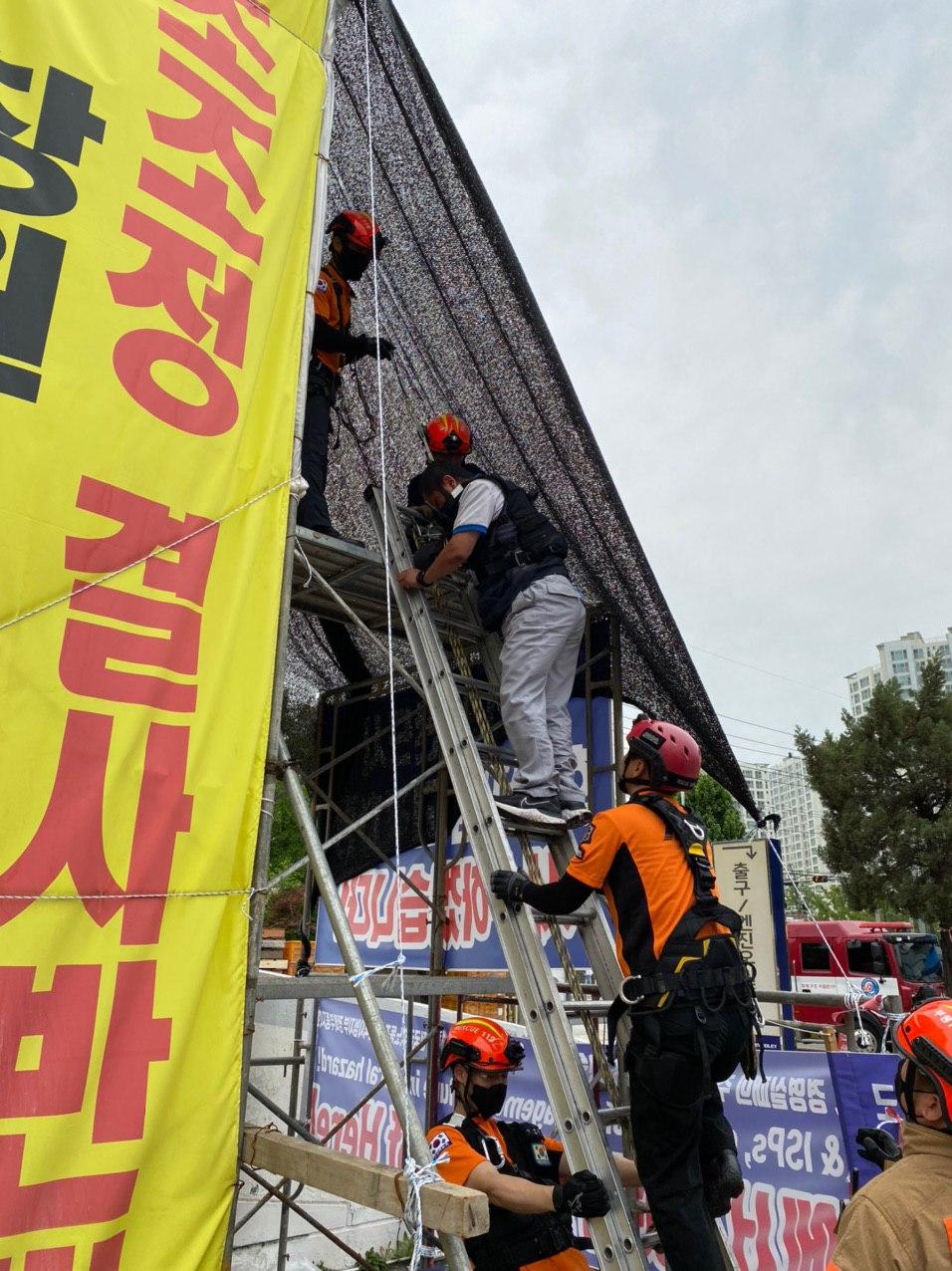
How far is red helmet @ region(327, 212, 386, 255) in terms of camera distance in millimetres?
4820

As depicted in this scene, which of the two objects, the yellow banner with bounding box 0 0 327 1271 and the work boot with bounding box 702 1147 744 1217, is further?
the work boot with bounding box 702 1147 744 1217

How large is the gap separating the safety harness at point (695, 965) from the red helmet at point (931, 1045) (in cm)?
91

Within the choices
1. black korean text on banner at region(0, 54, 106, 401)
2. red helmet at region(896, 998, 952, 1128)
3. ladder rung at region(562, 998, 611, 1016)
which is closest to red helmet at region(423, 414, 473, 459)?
black korean text on banner at region(0, 54, 106, 401)

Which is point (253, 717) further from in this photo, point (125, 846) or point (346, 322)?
point (346, 322)

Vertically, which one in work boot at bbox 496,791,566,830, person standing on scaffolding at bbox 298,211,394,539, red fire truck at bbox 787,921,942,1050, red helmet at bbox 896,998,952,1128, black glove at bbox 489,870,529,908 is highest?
person standing on scaffolding at bbox 298,211,394,539

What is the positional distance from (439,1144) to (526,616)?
2.31 meters

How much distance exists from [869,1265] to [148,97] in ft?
11.9

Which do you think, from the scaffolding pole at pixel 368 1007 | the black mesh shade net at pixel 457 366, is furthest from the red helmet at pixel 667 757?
the black mesh shade net at pixel 457 366

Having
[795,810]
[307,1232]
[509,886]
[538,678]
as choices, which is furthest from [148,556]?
[795,810]

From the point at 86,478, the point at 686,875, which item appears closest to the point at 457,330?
the point at 86,478

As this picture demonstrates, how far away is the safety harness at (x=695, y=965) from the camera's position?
2.73 m

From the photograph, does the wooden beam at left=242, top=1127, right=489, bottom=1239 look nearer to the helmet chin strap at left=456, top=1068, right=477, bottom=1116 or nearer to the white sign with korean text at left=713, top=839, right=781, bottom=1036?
the helmet chin strap at left=456, top=1068, right=477, bottom=1116

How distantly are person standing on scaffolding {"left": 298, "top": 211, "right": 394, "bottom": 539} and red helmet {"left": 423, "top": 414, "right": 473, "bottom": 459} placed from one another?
1.65ft

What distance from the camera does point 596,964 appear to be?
141 inches
